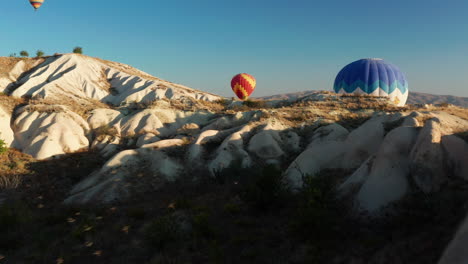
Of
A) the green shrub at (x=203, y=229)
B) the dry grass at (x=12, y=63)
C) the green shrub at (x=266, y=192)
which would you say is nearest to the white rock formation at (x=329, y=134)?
the green shrub at (x=266, y=192)

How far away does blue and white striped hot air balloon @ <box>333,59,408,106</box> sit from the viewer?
33812 millimetres

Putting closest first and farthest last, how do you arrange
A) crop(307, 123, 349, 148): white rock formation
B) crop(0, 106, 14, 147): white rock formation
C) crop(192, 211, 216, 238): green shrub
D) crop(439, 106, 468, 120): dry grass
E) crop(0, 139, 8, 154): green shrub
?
crop(192, 211, 216, 238): green shrub < crop(439, 106, 468, 120): dry grass < crop(307, 123, 349, 148): white rock formation < crop(0, 139, 8, 154): green shrub < crop(0, 106, 14, 147): white rock formation

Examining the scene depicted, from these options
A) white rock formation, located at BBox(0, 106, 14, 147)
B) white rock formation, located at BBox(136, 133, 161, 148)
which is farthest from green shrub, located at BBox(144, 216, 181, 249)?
white rock formation, located at BBox(0, 106, 14, 147)

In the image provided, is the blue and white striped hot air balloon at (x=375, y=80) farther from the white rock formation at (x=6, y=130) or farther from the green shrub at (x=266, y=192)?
the white rock formation at (x=6, y=130)

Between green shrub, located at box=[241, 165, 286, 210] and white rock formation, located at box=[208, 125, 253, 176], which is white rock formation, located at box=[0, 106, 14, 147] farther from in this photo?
green shrub, located at box=[241, 165, 286, 210]

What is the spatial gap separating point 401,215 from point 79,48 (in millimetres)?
67676

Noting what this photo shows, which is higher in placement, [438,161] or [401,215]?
[438,161]

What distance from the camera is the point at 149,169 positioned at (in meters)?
17.1

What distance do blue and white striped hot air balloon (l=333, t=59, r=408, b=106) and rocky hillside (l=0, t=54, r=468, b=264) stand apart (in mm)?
3796

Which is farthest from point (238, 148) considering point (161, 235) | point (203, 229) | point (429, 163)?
point (429, 163)

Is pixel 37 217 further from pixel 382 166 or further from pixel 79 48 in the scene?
pixel 79 48

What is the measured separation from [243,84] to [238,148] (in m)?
37.5

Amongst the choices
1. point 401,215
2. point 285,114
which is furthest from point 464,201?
point 285,114

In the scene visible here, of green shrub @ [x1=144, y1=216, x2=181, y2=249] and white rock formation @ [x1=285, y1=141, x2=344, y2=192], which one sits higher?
white rock formation @ [x1=285, y1=141, x2=344, y2=192]
